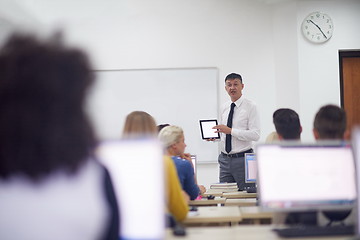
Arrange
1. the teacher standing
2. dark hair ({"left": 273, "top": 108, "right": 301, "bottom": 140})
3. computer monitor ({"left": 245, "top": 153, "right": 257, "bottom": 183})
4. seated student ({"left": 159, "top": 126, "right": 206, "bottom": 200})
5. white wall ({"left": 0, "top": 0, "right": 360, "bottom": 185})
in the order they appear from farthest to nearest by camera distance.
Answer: white wall ({"left": 0, "top": 0, "right": 360, "bottom": 185}) → the teacher standing → computer monitor ({"left": 245, "top": 153, "right": 257, "bottom": 183}) → seated student ({"left": 159, "top": 126, "right": 206, "bottom": 200}) → dark hair ({"left": 273, "top": 108, "right": 301, "bottom": 140})

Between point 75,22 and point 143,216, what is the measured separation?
533cm

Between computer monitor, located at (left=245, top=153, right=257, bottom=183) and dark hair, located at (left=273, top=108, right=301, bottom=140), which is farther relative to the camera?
computer monitor, located at (left=245, top=153, right=257, bottom=183)

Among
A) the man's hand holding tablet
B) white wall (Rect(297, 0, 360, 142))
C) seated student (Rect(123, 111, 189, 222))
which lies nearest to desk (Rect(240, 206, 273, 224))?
seated student (Rect(123, 111, 189, 222))

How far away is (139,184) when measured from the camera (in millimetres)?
1666

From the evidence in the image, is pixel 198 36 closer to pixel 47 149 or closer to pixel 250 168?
pixel 250 168

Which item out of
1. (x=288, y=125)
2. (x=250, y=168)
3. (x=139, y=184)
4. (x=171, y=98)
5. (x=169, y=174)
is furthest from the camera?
(x=171, y=98)

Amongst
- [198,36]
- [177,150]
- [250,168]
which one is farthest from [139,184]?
[198,36]

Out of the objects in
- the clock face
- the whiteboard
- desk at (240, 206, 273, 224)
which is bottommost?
desk at (240, 206, 273, 224)

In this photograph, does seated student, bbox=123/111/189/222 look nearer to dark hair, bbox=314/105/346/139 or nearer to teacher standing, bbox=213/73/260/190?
dark hair, bbox=314/105/346/139

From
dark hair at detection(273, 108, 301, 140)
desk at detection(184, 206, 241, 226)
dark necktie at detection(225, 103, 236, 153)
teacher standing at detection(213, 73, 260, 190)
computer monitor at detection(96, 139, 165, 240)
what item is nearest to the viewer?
computer monitor at detection(96, 139, 165, 240)

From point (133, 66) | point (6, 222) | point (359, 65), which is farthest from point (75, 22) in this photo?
point (6, 222)

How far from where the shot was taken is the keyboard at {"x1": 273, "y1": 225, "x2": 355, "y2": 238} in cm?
184

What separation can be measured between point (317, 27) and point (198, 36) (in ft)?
5.41

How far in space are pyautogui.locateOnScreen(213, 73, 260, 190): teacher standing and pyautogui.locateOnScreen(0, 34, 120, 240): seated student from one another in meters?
3.44
